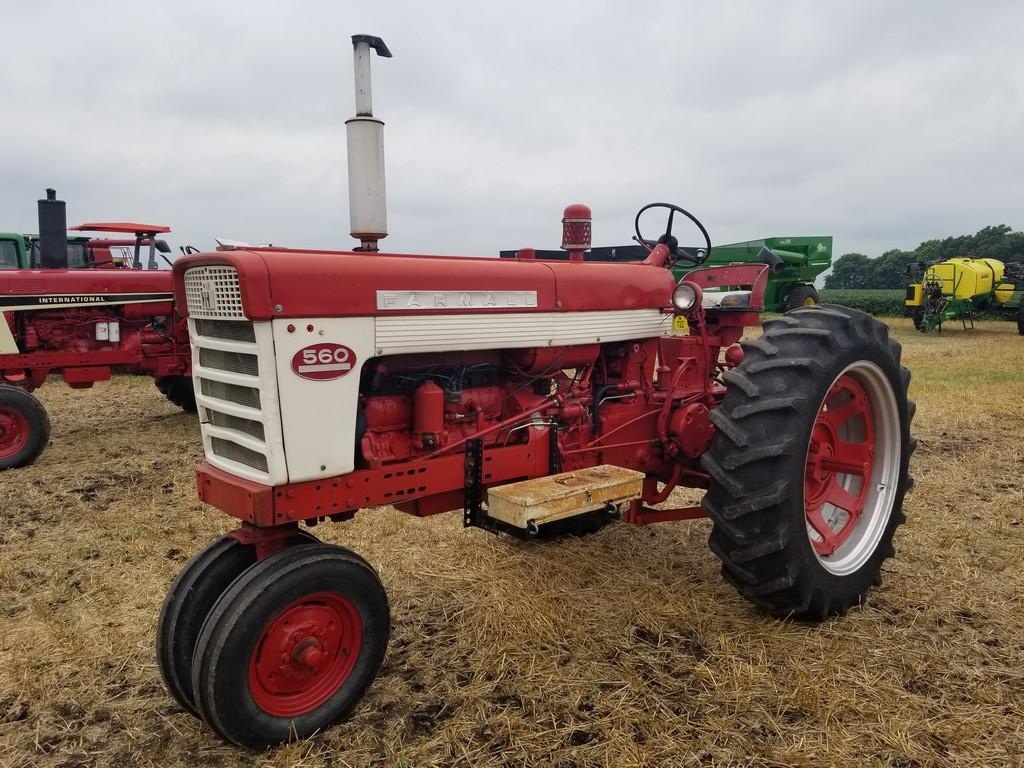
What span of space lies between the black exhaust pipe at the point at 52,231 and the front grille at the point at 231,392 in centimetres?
548

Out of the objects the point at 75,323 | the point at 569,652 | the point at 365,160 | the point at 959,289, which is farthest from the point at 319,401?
the point at 959,289

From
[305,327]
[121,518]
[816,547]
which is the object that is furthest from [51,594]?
[816,547]

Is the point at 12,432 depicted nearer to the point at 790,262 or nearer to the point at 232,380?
the point at 232,380

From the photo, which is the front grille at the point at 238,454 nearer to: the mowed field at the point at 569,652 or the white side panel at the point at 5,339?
the mowed field at the point at 569,652

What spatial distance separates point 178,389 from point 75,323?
4.59 feet

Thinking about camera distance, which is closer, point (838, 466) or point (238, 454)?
point (238, 454)

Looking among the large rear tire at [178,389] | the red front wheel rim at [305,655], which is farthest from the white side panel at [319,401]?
the large rear tire at [178,389]

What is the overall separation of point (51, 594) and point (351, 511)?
198 cm

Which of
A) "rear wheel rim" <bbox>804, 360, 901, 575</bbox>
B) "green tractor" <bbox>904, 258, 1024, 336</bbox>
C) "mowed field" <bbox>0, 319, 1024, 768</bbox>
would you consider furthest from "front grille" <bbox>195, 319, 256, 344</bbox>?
"green tractor" <bbox>904, 258, 1024, 336</bbox>

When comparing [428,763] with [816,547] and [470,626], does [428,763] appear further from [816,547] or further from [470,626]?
[816,547]

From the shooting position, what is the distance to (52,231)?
7.12 metres

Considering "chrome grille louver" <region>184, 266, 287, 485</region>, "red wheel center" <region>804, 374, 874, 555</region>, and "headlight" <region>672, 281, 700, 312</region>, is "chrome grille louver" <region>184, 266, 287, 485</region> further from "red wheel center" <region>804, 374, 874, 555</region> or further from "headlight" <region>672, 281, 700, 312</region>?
"red wheel center" <region>804, 374, 874, 555</region>

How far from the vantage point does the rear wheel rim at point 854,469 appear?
3.49 metres

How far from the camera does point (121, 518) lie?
4.79 metres
